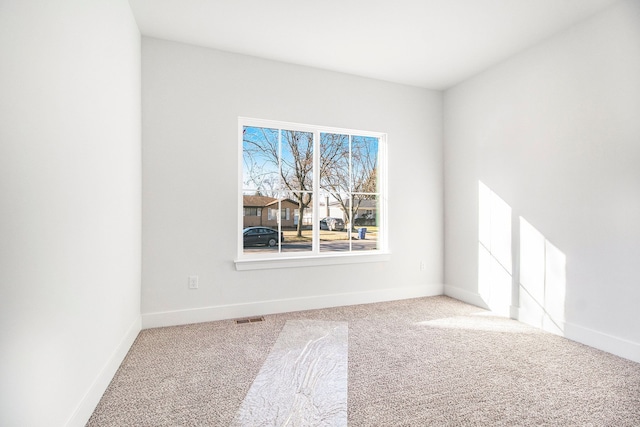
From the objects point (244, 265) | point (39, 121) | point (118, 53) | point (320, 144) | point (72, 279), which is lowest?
point (244, 265)

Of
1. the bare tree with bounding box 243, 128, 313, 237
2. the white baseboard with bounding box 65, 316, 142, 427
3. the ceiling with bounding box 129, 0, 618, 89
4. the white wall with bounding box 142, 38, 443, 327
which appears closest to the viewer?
the white baseboard with bounding box 65, 316, 142, 427

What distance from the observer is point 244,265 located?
3285 millimetres

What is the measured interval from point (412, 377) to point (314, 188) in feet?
7.13

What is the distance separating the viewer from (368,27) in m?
2.81

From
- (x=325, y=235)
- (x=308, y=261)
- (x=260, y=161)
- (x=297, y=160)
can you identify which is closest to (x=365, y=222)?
(x=325, y=235)

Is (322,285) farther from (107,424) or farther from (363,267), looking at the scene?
(107,424)

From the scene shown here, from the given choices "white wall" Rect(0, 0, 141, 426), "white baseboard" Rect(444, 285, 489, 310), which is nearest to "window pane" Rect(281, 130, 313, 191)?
"white wall" Rect(0, 0, 141, 426)

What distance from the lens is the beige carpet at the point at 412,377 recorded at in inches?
66.9

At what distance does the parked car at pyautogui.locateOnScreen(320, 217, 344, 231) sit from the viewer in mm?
3754

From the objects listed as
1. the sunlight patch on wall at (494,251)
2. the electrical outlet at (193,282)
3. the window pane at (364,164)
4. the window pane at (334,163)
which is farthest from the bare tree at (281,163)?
the sunlight patch on wall at (494,251)

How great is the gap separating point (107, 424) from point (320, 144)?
9.86 ft

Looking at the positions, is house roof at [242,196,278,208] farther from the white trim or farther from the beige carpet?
the white trim

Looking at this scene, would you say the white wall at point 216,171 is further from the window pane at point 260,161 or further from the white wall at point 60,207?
the white wall at point 60,207

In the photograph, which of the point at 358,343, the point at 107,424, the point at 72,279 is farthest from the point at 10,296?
the point at 358,343
